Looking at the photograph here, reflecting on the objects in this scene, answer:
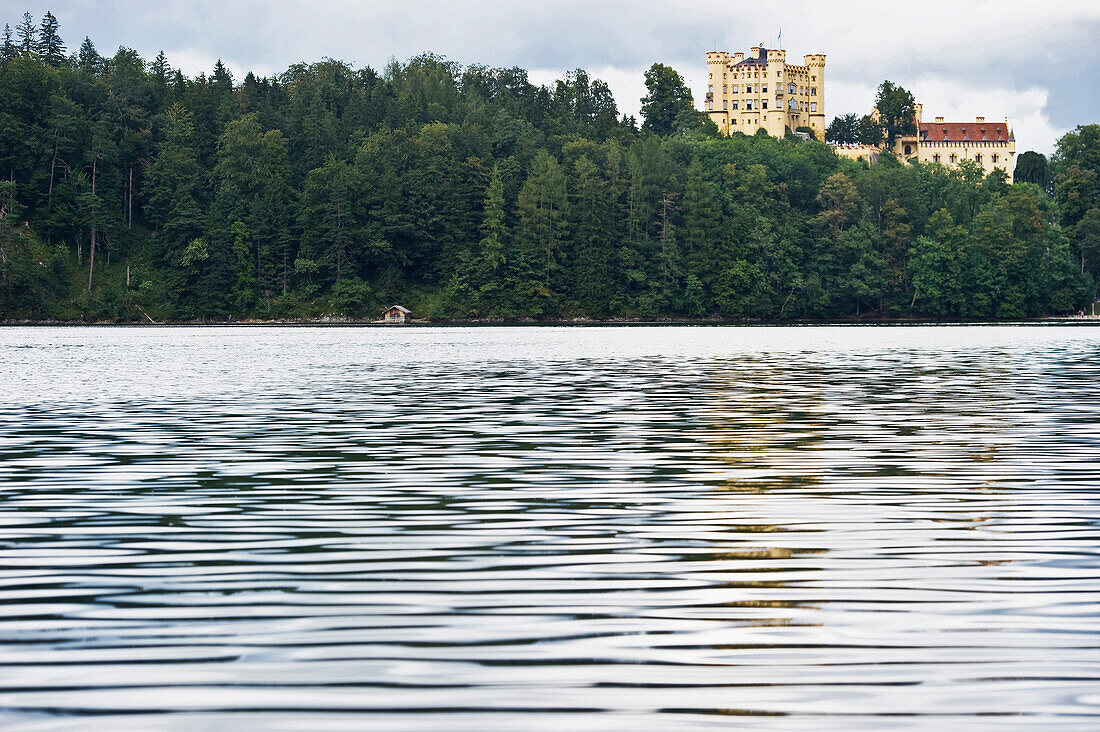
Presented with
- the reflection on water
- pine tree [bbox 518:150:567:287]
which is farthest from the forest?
the reflection on water

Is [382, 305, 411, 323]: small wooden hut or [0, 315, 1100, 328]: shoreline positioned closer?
[0, 315, 1100, 328]: shoreline

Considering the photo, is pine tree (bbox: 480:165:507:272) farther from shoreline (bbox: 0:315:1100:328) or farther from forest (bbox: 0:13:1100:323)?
shoreline (bbox: 0:315:1100:328)

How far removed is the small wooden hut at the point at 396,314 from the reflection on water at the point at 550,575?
11687cm

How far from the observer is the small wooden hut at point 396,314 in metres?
139

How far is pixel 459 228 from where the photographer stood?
149500 mm

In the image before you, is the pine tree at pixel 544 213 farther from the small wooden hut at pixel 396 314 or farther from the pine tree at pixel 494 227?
the small wooden hut at pixel 396 314

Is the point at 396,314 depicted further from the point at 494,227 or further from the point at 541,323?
the point at 494,227

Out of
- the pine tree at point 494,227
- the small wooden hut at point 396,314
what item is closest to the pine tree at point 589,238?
the pine tree at point 494,227

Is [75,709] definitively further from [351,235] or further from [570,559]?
[351,235]

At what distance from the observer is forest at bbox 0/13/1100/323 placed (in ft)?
466

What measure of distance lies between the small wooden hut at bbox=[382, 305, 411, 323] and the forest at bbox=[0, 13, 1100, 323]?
2.82 m

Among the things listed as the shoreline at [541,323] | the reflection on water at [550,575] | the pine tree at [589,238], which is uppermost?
the pine tree at [589,238]

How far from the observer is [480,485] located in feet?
47.6

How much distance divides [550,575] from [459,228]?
142 m
